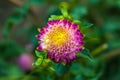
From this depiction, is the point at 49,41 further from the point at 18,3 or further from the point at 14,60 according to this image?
the point at 14,60

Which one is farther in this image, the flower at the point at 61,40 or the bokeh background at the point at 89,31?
the bokeh background at the point at 89,31

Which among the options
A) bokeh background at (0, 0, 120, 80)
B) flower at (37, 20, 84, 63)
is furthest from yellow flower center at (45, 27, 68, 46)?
bokeh background at (0, 0, 120, 80)

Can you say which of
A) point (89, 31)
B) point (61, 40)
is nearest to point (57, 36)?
point (61, 40)

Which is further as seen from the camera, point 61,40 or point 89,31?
point 89,31

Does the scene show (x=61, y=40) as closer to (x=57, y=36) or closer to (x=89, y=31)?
(x=57, y=36)

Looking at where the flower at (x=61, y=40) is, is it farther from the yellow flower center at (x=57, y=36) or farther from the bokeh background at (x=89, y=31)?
the bokeh background at (x=89, y=31)

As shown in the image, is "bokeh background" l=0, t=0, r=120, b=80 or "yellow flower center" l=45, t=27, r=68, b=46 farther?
"bokeh background" l=0, t=0, r=120, b=80

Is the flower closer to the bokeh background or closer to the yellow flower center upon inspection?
the yellow flower center

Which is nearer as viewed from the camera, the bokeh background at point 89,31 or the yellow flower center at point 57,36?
the yellow flower center at point 57,36

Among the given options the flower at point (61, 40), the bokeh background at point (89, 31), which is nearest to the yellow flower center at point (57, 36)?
the flower at point (61, 40)
